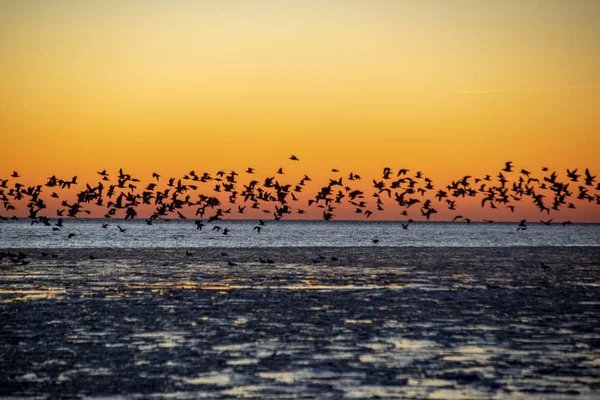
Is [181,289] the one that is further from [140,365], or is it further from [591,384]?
[591,384]

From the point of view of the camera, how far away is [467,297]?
3206cm

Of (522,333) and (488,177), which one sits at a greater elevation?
(488,177)

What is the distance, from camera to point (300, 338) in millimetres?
21344

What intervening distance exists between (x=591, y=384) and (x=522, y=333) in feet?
21.5

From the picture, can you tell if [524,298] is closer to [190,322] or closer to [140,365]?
[190,322]

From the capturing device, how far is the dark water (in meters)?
15.8

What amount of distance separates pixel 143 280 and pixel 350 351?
23100 mm

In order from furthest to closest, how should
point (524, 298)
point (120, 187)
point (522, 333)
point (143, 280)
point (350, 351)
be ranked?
point (120, 187)
point (143, 280)
point (524, 298)
point (522, 333)
point (350, 351)

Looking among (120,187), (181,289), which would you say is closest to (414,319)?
(181,289)

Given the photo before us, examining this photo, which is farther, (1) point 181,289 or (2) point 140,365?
(1) point 181,289

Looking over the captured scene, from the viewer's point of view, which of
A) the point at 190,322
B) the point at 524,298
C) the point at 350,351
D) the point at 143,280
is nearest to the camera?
the point at 350,351

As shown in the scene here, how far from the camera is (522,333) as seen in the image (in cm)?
2228

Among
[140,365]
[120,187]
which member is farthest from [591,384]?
[120,187]

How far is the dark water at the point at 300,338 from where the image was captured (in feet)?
51.7
